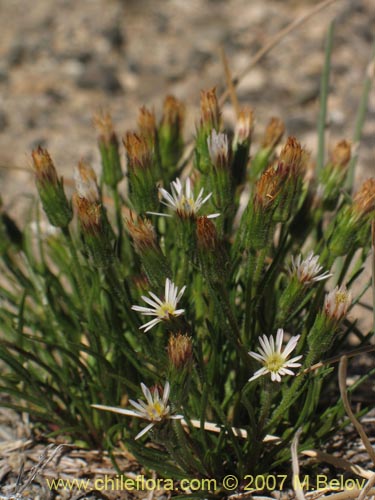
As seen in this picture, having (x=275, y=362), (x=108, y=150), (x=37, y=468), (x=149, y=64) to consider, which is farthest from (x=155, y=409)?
(x=149, y=64)

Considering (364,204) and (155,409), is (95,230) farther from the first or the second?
(364,204)

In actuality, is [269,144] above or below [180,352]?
above

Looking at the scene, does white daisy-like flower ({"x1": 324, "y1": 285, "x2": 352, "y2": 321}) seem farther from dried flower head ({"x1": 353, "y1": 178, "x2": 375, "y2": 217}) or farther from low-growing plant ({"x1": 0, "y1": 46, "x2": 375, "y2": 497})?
dried flower head ({"x1": 353, "y1": 178, "x2": 375, "y2": 217})

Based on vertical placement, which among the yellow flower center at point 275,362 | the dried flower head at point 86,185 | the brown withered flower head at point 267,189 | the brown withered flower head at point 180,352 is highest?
the dried flower head at point 86,185

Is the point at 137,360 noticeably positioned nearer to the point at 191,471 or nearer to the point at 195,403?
the point at 195,403

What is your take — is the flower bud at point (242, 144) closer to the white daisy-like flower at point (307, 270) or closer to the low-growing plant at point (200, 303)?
the low-growing plant at point (200, 303)

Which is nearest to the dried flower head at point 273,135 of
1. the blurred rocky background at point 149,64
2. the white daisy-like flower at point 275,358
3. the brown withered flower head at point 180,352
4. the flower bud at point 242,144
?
the flower bud at point 242,144
